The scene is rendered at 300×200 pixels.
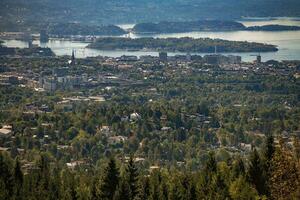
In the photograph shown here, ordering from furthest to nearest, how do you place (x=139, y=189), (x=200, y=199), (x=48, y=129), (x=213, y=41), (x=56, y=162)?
(x=213, y=41) → (x=48, y=129) → (x=56, y=162) → (x=139, y=189) → (x=200, y=199)

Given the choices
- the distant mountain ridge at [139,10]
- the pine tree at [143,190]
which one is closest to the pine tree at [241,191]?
the pine tree at [143,190]

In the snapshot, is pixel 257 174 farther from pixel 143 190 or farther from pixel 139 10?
pixel 139 10

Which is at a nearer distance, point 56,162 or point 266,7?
point 56,162

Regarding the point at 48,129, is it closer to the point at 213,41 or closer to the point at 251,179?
the point at 251,179

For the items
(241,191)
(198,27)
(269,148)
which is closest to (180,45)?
(198,27)

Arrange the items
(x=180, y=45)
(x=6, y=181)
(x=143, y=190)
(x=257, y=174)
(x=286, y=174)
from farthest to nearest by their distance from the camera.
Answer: (x=180, y=45) → (x=6, y=181) → (x=143, y=190) → (x=257, y=174) → (x=286, y=174)

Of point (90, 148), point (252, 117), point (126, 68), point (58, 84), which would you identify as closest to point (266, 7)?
point (126, 68)
